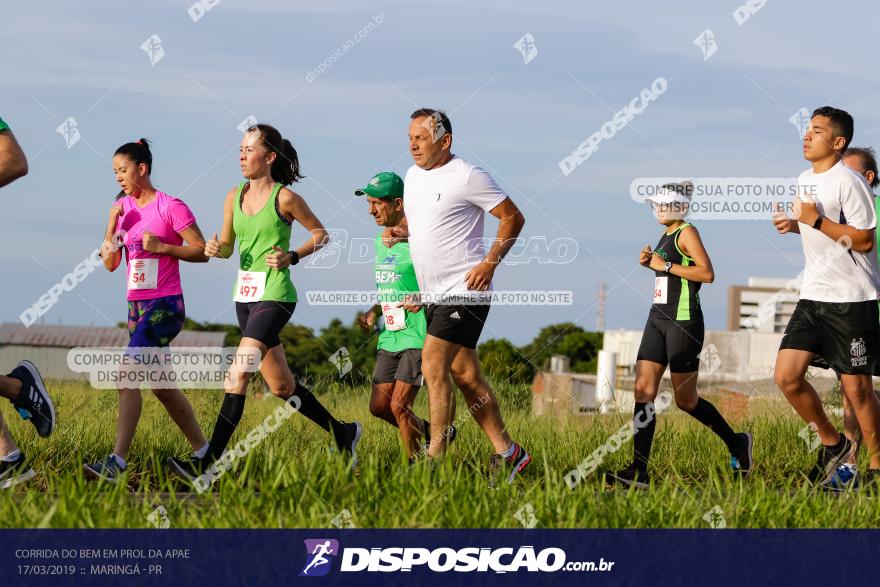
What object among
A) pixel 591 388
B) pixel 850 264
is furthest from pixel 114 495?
pixel 591 388

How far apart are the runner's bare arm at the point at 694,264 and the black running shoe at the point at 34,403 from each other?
3.71 meters

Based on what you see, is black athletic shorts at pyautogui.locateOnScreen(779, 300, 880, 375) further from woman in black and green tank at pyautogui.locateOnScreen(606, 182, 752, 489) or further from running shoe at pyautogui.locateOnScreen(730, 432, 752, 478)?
running shoe at pyautogui.locateOnScreen(730, 432, 752, 478)

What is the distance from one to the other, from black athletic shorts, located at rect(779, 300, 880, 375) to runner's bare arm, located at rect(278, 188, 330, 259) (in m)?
2.83

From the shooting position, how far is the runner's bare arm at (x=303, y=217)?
6.75 meters

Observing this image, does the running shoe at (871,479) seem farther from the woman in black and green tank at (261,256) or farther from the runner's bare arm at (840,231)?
the woman in black and green tank at (261,256)

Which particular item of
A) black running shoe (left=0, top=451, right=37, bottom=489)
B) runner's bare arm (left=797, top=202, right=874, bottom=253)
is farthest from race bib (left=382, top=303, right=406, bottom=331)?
runner's bare arm (left=797, top=202, right=874, bottom=253)

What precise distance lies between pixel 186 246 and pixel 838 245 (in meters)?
3.77

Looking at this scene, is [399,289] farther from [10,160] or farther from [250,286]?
[10,160]

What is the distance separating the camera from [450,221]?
645 cm

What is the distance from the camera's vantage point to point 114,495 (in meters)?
5.18

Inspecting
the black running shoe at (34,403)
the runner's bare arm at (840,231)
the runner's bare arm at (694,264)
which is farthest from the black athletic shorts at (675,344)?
the black running shoe at (34,403)

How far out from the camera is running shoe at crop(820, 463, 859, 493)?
6.74 meters

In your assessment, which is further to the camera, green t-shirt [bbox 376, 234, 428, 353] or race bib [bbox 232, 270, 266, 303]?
green t-shirt [bbox 376, 234, 428, 353]

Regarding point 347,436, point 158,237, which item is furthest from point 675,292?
point 158,237
